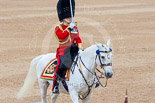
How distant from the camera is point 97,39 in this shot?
68.0 ft

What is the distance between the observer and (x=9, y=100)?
36.9 ft

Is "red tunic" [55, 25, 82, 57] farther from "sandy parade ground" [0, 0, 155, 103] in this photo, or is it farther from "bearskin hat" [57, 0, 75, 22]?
"sandy parade ground" [0, 0, 155, 103]

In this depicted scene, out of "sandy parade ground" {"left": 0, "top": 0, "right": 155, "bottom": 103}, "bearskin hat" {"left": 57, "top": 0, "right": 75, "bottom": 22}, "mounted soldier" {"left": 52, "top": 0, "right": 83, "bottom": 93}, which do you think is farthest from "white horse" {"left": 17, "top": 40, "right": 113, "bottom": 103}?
"sandy parade ground" {"left": 0, "top": 0, "right": 155, "bottom": 103}

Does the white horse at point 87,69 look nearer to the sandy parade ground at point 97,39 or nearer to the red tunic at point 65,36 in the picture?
the red tunic at point 65,36

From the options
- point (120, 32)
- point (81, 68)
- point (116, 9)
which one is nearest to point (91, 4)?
point (116, 9)

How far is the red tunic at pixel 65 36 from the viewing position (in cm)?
892

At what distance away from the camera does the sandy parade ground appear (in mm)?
12233

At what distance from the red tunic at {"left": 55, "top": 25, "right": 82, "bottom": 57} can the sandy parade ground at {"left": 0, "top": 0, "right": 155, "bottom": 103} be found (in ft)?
7.94

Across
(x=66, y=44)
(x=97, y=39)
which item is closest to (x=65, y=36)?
(x=66, y=44)

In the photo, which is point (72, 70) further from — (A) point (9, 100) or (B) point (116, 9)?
(B) point (116, 9)

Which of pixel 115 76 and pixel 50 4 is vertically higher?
pixel 115 76

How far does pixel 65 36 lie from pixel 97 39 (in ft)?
38.9

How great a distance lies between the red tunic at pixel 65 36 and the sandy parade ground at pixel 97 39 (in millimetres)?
2421

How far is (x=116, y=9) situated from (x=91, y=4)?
2.78 metres
